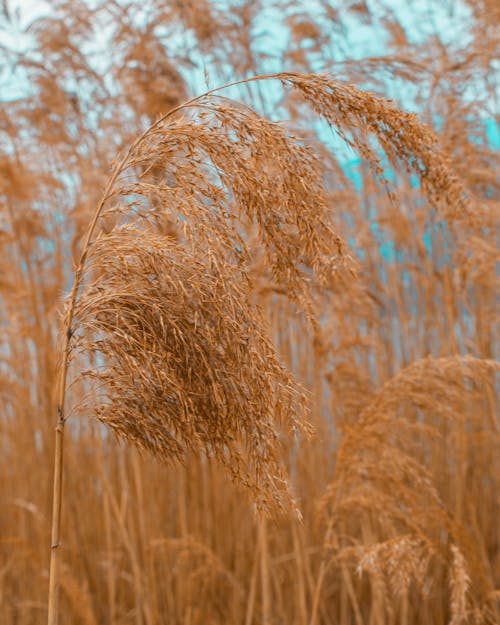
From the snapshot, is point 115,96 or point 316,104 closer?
point 316,104

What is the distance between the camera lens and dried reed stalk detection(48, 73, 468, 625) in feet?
4.00

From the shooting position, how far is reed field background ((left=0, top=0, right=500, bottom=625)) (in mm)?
1244

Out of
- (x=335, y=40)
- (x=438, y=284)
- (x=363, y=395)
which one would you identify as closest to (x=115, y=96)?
(x=335, y=40)

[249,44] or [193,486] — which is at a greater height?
[249,44]

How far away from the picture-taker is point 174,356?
4.05 ft

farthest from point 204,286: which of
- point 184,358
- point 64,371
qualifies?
point 64,371

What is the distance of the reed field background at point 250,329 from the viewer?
124 centimetres

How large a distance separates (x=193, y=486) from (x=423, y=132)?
2.58 meters

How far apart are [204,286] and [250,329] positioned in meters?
0.09

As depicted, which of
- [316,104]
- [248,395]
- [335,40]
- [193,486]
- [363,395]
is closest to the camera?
[248,395]

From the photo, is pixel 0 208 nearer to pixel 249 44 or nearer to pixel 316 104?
pixel 249 44

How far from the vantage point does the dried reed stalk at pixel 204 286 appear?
1.22 metres

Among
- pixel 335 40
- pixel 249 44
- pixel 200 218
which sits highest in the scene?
pixel 335 40

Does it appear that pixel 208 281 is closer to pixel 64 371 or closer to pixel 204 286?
pixel 204 286
